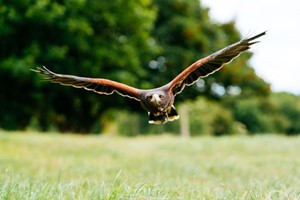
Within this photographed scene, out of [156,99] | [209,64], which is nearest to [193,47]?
[209,64]

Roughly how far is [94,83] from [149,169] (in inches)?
139

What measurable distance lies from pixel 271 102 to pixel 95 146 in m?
47.8

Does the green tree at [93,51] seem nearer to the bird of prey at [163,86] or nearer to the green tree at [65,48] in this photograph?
the green tree at [65,48]

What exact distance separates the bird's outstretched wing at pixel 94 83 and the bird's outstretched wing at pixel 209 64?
40 centimetres

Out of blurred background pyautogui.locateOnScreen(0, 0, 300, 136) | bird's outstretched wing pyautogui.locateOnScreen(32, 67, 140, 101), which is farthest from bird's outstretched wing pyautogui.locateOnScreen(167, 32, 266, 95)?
blurred background pyautogui.locateOnScreen(0, 0, 300, 136)

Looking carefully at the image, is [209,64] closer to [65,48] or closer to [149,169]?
[149,169]

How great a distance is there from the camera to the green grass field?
4.19 metres

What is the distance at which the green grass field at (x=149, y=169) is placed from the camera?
419cm

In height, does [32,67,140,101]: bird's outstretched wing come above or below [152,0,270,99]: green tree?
below

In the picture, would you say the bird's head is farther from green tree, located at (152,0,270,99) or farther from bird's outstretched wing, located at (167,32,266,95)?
green tree, located at (152,0,270,99)

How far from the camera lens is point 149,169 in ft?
29.1

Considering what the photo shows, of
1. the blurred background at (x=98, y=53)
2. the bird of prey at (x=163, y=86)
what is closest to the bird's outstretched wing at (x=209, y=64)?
the bird of prey at (x=163, y=86)

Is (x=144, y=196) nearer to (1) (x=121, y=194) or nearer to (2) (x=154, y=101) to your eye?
(1) (x=121, y=194)

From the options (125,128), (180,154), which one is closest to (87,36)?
(180,154)
